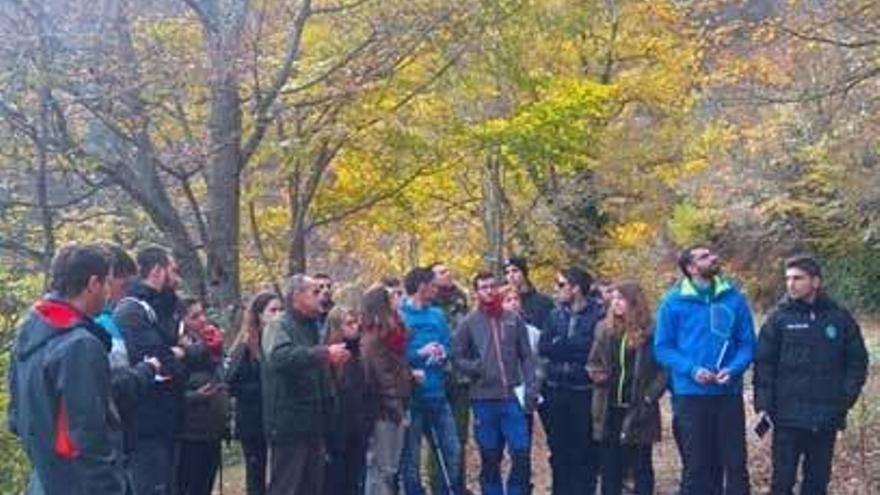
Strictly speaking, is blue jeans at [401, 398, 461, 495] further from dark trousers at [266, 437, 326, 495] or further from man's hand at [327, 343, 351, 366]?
man's hand at [327, 343, 351, 366]

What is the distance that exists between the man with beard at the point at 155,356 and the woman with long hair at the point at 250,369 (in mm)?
1074

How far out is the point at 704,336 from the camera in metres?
9.80

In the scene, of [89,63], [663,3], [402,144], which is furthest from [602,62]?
[89,63]

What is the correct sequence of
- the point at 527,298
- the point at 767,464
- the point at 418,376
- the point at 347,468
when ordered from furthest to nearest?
the point at 767,464 < the point at 527,298 < the point at 418,376 < the point at 347,468

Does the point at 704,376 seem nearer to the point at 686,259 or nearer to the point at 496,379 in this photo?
the point at 686,259

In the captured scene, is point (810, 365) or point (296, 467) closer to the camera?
point (296, 467)

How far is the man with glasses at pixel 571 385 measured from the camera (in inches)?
436

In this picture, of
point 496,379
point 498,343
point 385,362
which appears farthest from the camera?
point 498,343

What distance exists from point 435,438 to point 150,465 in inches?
110

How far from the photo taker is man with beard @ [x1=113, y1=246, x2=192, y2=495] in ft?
28.7

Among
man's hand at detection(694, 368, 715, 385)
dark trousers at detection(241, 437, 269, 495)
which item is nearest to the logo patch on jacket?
man's hand at detection(694, 368, 715, 385)

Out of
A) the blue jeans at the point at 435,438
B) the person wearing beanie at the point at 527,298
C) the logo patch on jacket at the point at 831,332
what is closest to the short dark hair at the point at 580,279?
the person wearing beanie at the point at 527,298

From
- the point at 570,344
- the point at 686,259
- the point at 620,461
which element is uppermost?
the point at 686,259

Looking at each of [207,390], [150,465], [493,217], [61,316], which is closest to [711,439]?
[207,390]
